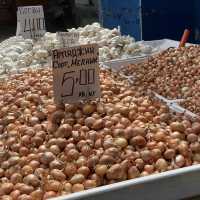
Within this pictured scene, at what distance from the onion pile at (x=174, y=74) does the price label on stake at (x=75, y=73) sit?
523mm

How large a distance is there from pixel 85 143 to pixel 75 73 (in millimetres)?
355

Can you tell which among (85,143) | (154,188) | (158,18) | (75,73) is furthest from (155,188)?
(158,18)

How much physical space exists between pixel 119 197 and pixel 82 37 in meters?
2.61

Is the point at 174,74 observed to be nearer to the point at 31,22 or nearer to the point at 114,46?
the point at 114,46

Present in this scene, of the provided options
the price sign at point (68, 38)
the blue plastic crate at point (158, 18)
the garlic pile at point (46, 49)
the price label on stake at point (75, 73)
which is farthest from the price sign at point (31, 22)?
the price label on stake at point (75, 73)

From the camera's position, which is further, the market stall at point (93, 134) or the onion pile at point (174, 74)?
the onion pile at point (174, 74)

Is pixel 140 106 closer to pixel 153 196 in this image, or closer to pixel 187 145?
pixel 187 145

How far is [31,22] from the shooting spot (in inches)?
146

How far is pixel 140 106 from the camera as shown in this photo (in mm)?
2086

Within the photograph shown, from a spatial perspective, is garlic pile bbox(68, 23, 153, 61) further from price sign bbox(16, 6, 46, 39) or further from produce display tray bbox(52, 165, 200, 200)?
produce display tray bbox(52, 165, 200, 200)

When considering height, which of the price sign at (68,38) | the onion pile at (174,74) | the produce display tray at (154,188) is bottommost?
the produce display tray at (154,188)

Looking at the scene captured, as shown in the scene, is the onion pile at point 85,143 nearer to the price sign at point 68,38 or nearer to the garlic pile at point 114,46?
the price sign at point 68,38

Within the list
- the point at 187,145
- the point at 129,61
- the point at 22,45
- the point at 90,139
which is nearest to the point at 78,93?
the point at 90,139

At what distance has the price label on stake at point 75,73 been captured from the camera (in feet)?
6.33
